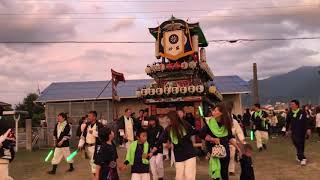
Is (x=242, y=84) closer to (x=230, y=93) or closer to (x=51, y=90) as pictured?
(x=230, y=93)

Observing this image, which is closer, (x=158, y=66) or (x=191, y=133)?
(x=191, y=133)

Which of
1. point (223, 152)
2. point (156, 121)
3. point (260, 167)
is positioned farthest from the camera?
point (260, 167)

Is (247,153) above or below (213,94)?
below

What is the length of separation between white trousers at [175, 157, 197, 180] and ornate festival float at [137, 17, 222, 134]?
7341 millimetres

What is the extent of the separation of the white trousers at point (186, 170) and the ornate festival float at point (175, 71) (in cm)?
734

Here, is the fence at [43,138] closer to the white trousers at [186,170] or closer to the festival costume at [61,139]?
the festival costume at [61,139]

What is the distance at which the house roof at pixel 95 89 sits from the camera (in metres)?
28.5

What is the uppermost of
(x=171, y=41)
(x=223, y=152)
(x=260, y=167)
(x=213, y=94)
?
(x=171, y=41)

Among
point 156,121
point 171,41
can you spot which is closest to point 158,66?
point 171,41

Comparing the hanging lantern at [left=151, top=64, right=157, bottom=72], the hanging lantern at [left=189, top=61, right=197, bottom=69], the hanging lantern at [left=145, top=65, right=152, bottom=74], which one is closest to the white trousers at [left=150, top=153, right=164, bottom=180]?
the hanging lantern at [left=189, top=61, right=197, bottom=69]

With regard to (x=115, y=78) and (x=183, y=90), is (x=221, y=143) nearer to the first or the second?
(x=183, y=90)

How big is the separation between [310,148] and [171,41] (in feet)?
21.9

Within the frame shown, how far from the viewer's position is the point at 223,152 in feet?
28.2

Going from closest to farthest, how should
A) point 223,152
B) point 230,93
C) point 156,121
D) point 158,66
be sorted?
point 223,152
point 156,121
point 158,66
point 230,93
